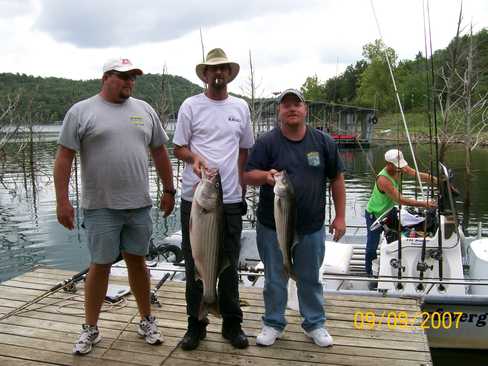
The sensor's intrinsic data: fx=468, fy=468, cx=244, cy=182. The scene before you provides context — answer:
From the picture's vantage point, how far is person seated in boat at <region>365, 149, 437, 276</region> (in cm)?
631

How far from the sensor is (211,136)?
3547 mm

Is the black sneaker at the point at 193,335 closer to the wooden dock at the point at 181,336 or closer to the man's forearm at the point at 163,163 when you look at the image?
the wooden dock at the point at 181,336

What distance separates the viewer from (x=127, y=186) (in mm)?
3561

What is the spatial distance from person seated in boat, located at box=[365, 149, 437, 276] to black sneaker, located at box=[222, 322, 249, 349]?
3.12 meters

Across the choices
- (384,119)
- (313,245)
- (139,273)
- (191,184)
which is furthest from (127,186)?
(384,119)

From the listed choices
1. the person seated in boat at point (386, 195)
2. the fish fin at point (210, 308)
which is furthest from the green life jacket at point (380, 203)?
the fish fin at point (210, 308)

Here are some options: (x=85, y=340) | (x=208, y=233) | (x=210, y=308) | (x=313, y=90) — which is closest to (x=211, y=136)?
(x=208, y=233)

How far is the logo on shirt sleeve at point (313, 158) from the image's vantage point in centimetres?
361

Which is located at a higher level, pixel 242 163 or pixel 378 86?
pixel 378 86

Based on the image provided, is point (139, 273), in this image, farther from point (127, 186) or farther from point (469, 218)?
point (469, 218)

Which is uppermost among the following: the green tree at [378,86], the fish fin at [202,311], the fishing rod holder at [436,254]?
the green tree at [378,86]

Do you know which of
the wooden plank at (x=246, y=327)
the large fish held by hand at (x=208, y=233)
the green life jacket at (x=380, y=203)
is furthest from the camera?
the green life jacket at (x=380, y=203)

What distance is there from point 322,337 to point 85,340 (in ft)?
6.40

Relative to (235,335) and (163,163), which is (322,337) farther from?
(163,163)
